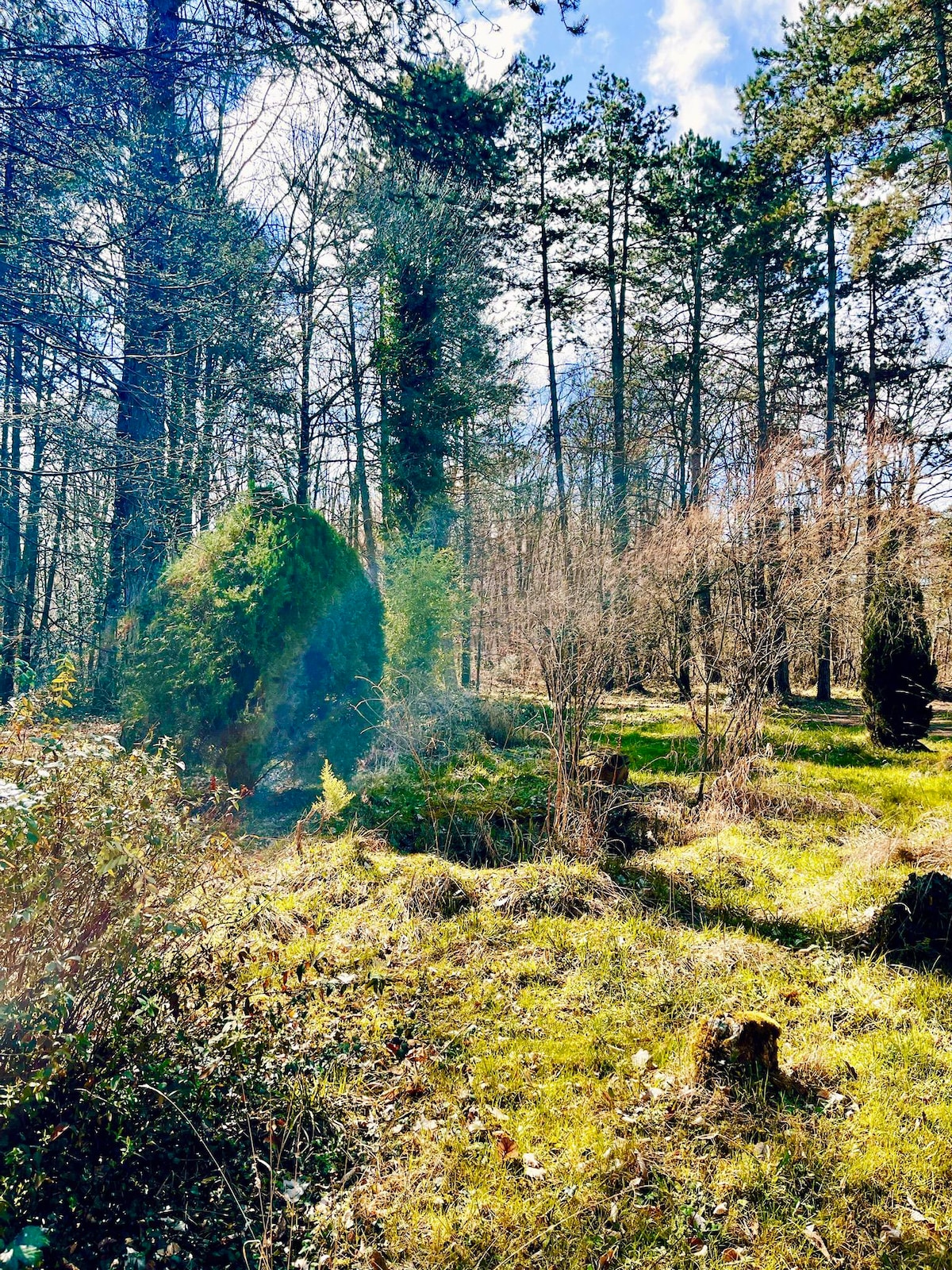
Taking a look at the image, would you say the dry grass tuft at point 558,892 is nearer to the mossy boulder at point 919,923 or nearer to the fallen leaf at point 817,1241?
the mossy boulder at point 919,923

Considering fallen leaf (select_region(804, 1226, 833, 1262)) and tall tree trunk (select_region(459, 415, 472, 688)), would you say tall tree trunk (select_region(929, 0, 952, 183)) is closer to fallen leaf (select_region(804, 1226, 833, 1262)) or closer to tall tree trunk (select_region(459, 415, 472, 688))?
tall tree trunk (select_region(459, 415, 472, 688))

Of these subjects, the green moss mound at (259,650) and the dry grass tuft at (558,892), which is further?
the green moss mound at (259,650)

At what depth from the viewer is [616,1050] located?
2.93m

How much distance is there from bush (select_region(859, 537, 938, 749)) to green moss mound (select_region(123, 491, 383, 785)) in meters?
7.05

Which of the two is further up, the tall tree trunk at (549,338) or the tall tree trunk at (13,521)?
the tall tree trunk at (549,338)

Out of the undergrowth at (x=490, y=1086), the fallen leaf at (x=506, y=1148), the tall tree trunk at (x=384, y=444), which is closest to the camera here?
the undergrowth at (x=490, y=1086)

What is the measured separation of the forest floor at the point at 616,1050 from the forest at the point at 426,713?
0.06 feet

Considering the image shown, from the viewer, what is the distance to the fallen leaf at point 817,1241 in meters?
1.97

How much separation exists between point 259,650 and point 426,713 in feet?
10.8

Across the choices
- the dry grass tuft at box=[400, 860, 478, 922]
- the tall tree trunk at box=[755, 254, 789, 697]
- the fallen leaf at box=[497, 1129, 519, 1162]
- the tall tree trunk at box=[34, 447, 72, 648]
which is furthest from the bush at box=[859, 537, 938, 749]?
the tall tree trunk at box=[34, 447, 72, 648]

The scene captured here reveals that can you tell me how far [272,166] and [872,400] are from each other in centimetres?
1338

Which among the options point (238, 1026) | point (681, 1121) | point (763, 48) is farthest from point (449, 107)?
point (763, 48)

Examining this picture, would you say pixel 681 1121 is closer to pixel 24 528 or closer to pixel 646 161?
pixel 24 528

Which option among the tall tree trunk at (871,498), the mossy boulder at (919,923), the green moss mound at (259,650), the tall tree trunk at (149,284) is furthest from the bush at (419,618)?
the mossy boulder at (919,923)
